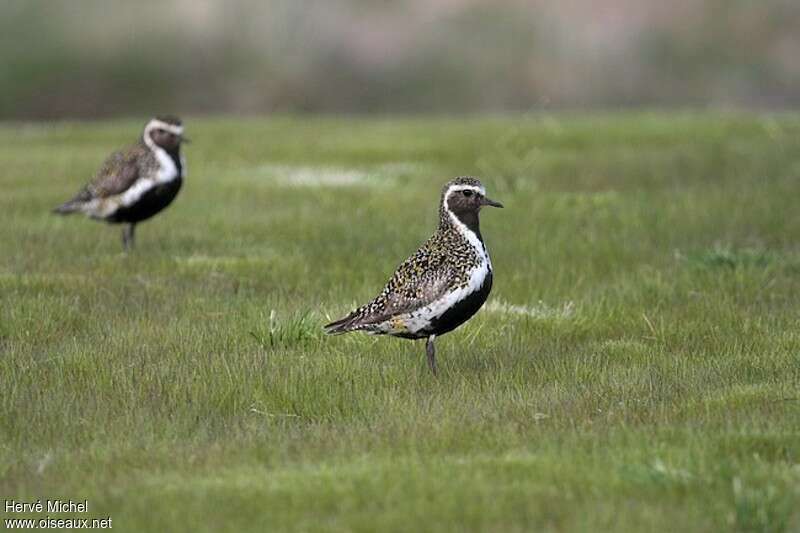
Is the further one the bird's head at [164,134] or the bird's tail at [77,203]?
the bird's tail at [77,203]

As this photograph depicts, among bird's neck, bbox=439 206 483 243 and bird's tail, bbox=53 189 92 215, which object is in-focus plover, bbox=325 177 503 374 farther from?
bird's tail, bbox=53 189 92 215

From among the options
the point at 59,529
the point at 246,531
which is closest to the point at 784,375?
the point at 246,531

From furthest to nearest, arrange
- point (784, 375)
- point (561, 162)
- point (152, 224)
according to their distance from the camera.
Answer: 1. point (561, 162)
2. point (152, 224)
3. point (784, 375)

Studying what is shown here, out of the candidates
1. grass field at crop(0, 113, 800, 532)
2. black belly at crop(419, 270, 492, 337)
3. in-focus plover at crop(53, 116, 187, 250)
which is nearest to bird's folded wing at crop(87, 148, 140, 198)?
in-focus plover at crop(53, 116, 187, 250)

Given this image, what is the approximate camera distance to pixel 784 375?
812 centimetres

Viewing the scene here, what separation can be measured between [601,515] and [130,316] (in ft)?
17.4

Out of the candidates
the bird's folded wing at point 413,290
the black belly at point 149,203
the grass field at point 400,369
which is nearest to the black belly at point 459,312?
the bird's folded wing at point 413,290

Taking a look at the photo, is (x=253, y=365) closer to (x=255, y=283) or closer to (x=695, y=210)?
(x=255, y=283)

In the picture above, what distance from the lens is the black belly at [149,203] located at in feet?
42.2

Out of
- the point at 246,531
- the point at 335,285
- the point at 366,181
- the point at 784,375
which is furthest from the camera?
the point at 366,181

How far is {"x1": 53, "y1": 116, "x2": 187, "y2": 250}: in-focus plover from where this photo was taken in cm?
1290

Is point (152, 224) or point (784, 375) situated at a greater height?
point (784, 375)

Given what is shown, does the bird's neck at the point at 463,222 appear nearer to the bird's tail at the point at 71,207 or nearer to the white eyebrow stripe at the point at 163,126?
the white eyebrow stripe at the point at 163,126

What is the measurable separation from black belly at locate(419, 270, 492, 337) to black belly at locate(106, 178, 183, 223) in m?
5.28
